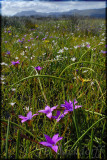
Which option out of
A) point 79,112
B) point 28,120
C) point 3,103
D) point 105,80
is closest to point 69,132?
point 79,112

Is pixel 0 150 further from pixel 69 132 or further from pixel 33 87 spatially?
pixel 33 87

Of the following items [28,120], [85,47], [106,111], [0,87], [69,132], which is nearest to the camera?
[28,120]

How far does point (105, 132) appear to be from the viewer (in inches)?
29.3

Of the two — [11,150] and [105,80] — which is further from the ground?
[105,80]

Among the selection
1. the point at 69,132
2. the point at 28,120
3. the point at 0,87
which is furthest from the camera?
the point at 0,87

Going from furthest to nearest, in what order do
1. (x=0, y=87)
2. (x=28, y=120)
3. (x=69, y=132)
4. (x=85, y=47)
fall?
(x=85, y=47)
(x=0, y=87)
(x=69, y=132)
(x=28, y=120)

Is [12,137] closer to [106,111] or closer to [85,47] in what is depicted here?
[106,111]

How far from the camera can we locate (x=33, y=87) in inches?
48.9

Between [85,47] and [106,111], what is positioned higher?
[85,47]

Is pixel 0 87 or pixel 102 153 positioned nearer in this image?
pixel 102 153

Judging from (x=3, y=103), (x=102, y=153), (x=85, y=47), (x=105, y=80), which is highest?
(x=85, y=47)

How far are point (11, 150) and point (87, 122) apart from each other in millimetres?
401

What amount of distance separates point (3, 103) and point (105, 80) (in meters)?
0.81

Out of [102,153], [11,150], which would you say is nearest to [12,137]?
[11,150]
